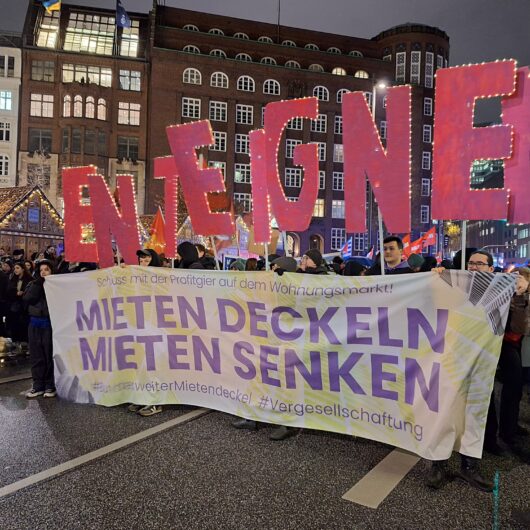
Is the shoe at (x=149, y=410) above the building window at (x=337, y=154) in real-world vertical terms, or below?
below

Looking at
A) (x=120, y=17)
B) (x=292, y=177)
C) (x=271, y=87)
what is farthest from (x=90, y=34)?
(x=292, y=177)

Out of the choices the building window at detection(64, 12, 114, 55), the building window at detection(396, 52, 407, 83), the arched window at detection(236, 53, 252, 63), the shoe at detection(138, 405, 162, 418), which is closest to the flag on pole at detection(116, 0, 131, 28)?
the building window at detection(64, 12, 114, 55)

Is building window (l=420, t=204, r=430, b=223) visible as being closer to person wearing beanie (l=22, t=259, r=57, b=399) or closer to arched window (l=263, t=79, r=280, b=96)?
arched window (l=263, t=79, r=280, b=96)

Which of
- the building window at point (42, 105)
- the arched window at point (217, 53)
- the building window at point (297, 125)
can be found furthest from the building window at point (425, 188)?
the building window at point (42, 105)

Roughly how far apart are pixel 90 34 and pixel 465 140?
46.5 metres

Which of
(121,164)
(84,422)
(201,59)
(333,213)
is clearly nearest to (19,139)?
(121,164)

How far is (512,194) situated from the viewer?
14.3 ft

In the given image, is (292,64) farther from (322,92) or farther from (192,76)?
(192,76)

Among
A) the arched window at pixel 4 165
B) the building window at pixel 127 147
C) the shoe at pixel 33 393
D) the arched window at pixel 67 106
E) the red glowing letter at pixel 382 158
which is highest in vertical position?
the arched window at pixel 67 106

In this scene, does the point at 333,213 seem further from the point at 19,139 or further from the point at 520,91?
the point at 520,91

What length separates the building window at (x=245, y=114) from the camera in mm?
45406

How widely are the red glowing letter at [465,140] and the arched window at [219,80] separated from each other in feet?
142

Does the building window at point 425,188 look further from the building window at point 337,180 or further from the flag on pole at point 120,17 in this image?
the flag on pole at point 120,17

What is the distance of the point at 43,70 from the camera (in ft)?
133
